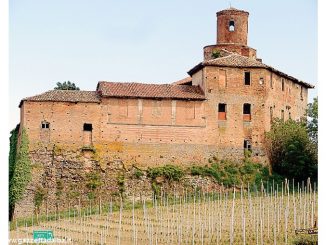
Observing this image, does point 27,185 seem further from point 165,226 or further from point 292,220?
point 292,220

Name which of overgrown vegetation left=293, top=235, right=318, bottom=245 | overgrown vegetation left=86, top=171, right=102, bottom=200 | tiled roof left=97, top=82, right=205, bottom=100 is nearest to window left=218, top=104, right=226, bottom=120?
tiled roof left=97, top=82, right=205, bottom=100

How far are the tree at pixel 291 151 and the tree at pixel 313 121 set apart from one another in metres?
0.63

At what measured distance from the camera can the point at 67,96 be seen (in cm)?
3497

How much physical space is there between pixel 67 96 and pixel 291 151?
8868 mm

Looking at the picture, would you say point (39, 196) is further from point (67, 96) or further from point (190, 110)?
point (190, 110)

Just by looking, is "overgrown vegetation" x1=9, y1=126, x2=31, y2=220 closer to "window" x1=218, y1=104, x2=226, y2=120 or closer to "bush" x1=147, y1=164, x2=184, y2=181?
"bush" x1=147, y1=164, x2=184, y2=181

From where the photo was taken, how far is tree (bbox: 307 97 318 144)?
3716 cm

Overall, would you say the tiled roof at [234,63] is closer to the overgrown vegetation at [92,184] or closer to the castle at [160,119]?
the castle at [160,119]

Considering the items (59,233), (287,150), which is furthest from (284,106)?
(59,233)

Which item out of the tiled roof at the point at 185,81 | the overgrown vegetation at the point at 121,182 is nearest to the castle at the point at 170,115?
the overgrown vegetation at the point at 121,182

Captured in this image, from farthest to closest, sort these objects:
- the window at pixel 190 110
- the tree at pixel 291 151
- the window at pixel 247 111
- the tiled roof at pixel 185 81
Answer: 1. the tiled roof at pixel 185 81
2. the window at pixel 247 111
3. the tree at pixel 291 151
4. the window at pixel 190 110

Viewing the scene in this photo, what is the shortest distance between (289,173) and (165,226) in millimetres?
8830

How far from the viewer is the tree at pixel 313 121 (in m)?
37.2

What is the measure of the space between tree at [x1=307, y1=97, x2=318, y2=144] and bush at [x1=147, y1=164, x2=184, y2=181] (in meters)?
5.92
